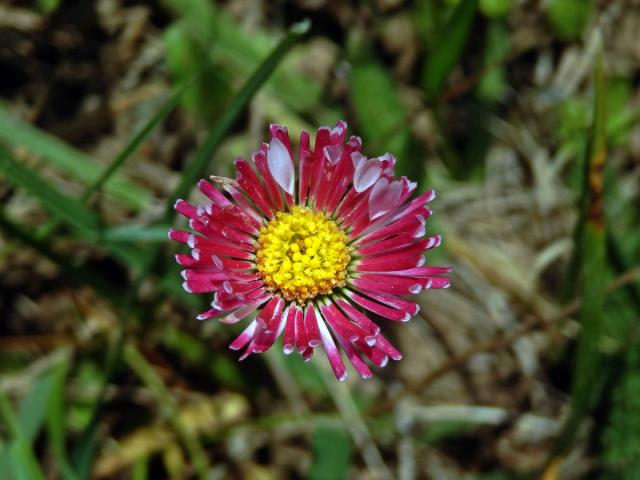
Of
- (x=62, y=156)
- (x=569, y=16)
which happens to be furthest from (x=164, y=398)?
(x=569, y=16)

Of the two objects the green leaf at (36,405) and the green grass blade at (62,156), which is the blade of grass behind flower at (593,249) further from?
the green leaf at (36,405)

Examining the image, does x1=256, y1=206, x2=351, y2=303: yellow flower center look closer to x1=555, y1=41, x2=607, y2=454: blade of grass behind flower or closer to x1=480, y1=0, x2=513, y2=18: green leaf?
x1=555, y1=41, x2=607, y2=454: blade of grass behind flower

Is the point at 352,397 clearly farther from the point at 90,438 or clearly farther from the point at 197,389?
the point at 90,438

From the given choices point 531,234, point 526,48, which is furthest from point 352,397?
point 526,48

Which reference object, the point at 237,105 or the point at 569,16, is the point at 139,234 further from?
the point at 569,16

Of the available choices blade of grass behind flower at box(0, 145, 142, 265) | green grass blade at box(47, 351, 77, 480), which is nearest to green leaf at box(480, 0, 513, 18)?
blade of grass behind flower at box(0, 145, 142, 265)

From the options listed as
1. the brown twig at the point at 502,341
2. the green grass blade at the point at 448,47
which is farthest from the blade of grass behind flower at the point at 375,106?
the brown twig at the point at 502,341
